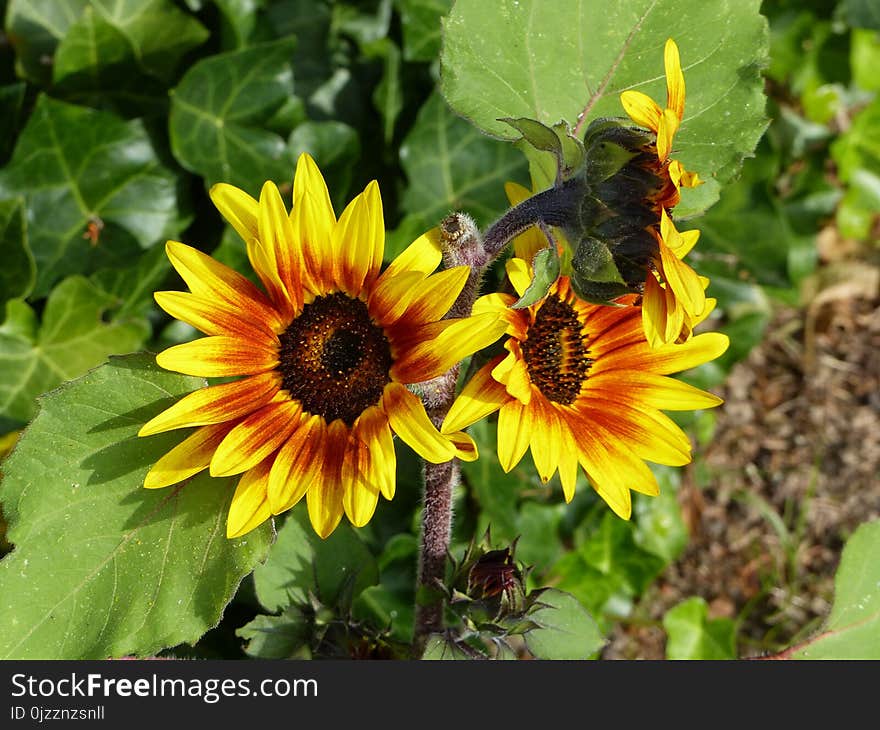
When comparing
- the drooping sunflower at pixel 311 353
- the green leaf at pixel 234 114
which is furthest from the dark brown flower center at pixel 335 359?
the green leaf at pixel 234 114

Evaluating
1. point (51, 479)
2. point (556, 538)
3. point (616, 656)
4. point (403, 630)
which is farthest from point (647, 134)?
point (616, 656)

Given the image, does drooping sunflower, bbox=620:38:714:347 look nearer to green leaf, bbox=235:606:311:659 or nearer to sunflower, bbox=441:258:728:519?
sunflower, bbox=441:258:728:519

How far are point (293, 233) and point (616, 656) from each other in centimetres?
192

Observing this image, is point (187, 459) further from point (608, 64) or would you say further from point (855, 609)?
point (855, 609)

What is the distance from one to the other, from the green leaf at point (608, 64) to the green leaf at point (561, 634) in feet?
2.40

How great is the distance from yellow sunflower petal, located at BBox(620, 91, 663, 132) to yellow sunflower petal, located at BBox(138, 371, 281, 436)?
64 cm

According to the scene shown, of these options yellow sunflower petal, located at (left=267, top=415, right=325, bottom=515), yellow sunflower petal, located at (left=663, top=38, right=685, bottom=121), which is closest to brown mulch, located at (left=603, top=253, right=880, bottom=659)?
yellow sunflower petal, located at (left=267, top=415, right=325, bottom=515)

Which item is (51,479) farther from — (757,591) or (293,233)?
(757,591)

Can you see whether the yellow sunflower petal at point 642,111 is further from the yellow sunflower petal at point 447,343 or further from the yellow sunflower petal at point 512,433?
the yellow sunflower petal at point 512,433

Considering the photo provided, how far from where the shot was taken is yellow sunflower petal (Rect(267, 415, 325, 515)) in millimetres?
1313

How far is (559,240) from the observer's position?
130cm

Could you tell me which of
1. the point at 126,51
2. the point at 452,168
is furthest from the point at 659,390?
the point at 126,51

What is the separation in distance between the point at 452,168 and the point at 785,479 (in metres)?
1.47

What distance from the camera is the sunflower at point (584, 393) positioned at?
1.35 meters
